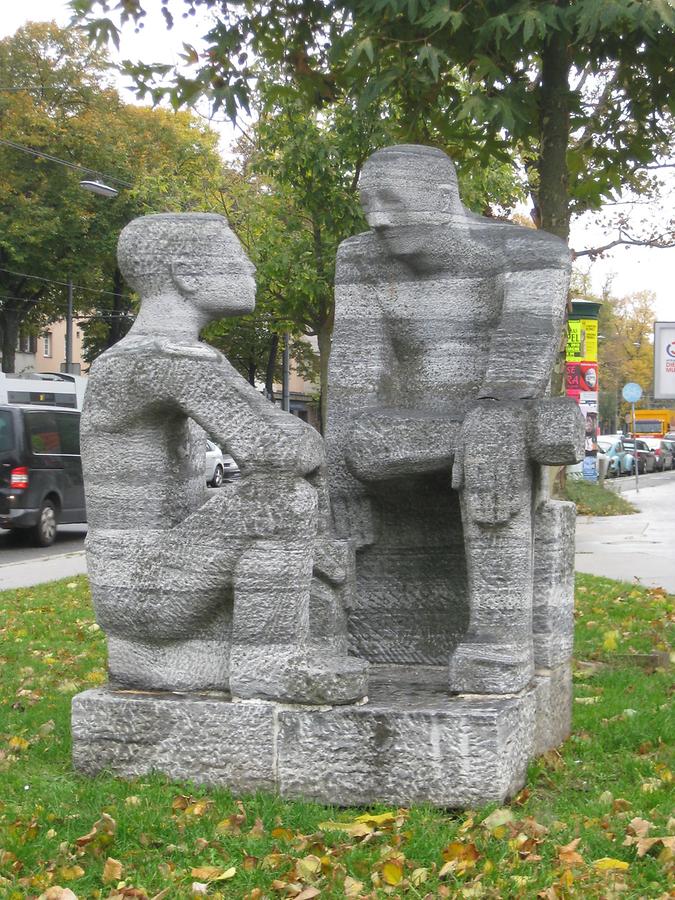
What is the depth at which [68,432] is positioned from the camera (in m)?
17.4

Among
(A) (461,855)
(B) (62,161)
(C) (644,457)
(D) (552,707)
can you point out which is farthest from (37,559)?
(C) (644,457)

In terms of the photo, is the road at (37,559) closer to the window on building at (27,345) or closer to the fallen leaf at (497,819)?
the fallen leaf at (497,819)

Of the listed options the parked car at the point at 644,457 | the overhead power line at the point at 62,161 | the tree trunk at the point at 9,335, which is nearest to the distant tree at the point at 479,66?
the overhead power line at the point at 62,161

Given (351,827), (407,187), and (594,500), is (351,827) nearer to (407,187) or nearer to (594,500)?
(407,187)

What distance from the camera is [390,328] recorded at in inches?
193

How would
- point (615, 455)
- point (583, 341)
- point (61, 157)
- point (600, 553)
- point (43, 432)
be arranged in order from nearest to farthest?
point (600, 553) < point (43, 432) < point (583, 341) < point (61, 157) < point (615, 455)

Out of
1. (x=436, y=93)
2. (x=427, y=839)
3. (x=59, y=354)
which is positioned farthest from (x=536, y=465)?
(x=59, y=354)

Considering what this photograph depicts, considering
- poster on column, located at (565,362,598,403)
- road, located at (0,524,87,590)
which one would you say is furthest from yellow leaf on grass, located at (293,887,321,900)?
poster on column, located at (565,362,598,403)

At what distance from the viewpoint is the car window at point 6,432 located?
16.1m

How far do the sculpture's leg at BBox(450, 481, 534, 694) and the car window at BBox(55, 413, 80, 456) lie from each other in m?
13.4

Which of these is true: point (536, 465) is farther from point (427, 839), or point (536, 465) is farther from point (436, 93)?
point (436, 93)

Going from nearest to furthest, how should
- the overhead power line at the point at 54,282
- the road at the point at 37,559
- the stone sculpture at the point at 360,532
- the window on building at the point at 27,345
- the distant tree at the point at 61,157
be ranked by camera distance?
the stone sculpture at the point at 360,532
the road at the point at 37,559
the distant tree at the point at 61,157
the overhead power line at the point at 54,282
the window on building at the point at 27,345

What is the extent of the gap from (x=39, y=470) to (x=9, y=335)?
62.7 ft

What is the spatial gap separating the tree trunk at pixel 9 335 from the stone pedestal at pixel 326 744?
30.7m
